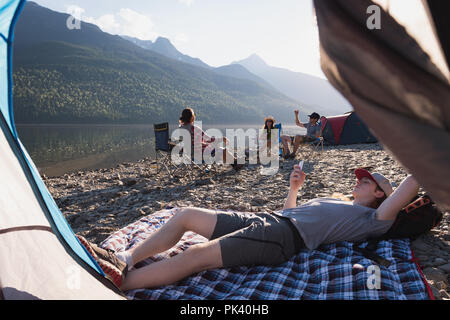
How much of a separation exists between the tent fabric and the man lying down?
1.68m

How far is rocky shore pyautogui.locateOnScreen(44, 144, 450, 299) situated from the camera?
9.37 ft

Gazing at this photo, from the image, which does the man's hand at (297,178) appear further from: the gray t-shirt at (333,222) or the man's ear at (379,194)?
the man's ear at (379,194)

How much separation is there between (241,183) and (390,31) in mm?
5671

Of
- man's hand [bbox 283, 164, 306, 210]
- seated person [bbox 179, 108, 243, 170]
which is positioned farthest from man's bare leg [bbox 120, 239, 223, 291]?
seated person [bbox 179, 108, 243, 170]

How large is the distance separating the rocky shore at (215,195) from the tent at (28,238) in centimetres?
200

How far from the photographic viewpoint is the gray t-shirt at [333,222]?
98.0 inches

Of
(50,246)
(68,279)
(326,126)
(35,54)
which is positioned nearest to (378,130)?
(68,279)

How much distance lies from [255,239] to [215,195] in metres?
3.18

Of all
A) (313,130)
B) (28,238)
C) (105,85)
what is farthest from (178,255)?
(105,85)

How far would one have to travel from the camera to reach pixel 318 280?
2.24 m

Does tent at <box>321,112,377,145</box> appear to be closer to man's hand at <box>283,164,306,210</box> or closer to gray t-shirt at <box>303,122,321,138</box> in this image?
gray t-shirt at <box>303,122,321,138</box>

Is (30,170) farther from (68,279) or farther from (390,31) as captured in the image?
(390,31)

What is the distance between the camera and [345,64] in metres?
0.75

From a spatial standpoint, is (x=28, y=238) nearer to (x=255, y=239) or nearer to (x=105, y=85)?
(x=255, y=239)
